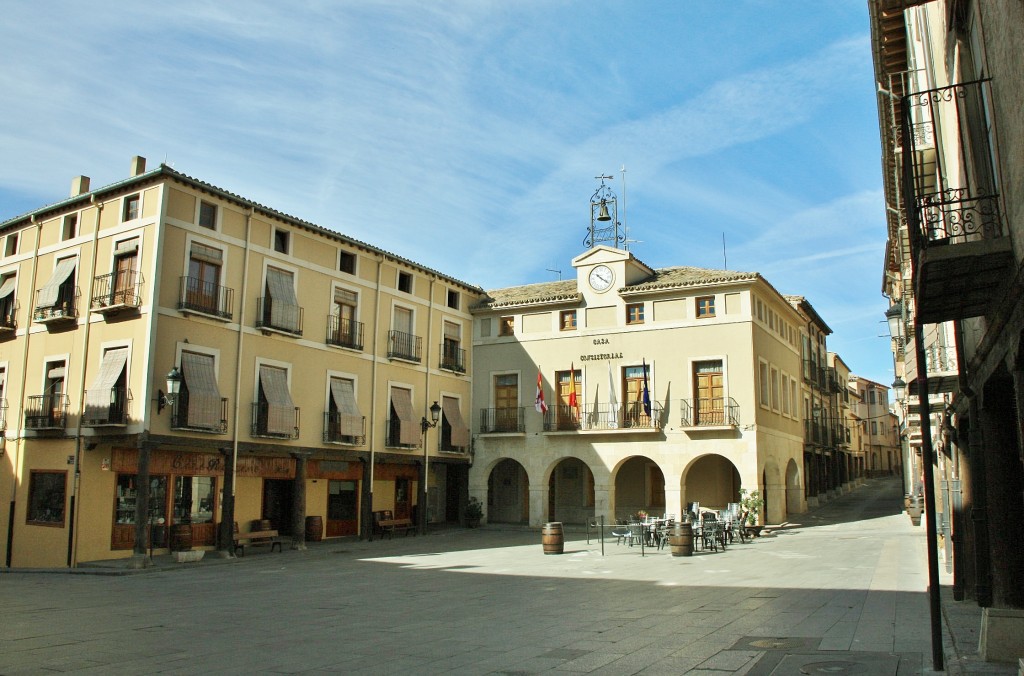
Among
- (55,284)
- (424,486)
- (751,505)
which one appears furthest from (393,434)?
(751,505)

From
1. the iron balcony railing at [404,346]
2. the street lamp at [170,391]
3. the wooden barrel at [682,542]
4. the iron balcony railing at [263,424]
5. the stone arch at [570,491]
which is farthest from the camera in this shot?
the stone arch at [570,491]

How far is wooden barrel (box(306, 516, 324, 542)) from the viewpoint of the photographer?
89.6 ft

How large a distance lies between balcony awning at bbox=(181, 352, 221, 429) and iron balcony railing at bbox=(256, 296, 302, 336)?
2.38 m

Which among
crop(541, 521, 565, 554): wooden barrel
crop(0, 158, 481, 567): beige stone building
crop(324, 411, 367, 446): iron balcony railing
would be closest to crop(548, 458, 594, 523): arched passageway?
crop(0, 158, 481, 567): beige stone building

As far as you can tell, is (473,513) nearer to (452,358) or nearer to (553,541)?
(452,358)

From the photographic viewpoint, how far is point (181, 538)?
22641mm

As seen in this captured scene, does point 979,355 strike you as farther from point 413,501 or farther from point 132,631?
point 413,501

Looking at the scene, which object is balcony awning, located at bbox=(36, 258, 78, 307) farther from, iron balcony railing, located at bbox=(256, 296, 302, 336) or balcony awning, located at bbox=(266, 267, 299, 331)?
balcony awning, located at bbox=(266, 267, 299, 331)

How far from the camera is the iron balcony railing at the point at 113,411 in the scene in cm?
2194

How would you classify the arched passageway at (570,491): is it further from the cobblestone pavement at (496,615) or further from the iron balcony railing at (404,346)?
the cobblestone pavement at (496,615)

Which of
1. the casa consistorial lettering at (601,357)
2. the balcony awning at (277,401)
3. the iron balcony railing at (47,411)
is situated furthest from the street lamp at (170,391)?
the casa consistorial lettering at (601,357)

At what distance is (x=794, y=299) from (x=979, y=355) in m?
33.6

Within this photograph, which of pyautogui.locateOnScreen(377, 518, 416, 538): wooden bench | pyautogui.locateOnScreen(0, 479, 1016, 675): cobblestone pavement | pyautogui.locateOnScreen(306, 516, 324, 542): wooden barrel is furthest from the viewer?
pyautogui.locateOnScreen(377, 518, 416, 538): wooden bench

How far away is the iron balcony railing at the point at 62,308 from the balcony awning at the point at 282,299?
5.65 metres
